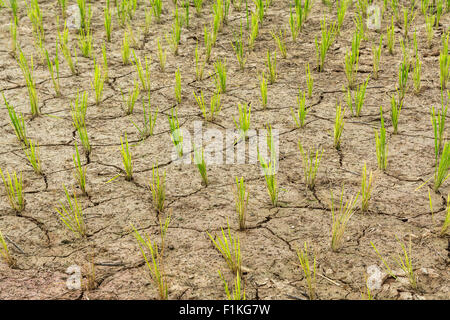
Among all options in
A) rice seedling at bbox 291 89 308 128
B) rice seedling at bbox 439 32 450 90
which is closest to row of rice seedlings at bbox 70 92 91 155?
rice seedling at bbox 291 89 308 128

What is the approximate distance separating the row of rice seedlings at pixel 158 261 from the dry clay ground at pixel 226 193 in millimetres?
29

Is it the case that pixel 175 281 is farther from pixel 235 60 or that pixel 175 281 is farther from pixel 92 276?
pixel 235 60

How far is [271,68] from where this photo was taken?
3.49 meters

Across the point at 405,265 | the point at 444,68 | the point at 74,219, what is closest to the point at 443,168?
the point at 405,265

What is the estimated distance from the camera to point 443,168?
2365 mm

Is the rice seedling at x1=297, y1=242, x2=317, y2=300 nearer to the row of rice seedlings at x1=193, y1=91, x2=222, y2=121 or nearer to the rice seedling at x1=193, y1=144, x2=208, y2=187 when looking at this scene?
the rice seedling at x1=193, y1=144, x2=208, y2=187

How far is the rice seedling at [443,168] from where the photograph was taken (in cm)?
226

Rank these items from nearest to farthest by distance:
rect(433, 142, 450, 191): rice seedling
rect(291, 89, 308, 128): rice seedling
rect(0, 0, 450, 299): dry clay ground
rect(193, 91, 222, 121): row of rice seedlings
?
1. rect(0, 0, 450, 299): dry clay ground
2. rect(433, 142, 450, 191): rice seedling
3. rect(291, 89, 308, 128): rice seedling
4. rect(193, 91, 222, 121): row of rice seedlings

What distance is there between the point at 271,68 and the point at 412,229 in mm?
1519

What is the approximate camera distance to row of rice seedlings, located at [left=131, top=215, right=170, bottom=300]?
6.42 feet

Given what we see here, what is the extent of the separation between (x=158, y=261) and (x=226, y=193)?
1.72 feet

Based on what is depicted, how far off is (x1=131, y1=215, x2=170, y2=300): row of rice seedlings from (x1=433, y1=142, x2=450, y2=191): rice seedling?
3.55 ft

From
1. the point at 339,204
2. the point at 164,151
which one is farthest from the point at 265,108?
the point at 339,204

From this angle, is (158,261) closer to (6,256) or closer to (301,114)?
(6,256)
